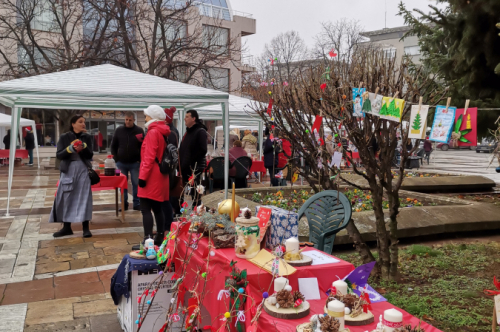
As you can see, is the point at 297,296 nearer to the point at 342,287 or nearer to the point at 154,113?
the point at 342,287

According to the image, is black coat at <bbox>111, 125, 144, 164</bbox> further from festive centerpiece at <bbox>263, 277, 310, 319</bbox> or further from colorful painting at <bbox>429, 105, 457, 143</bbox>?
festive centerpiece at <bbox>263, 277, 310, 319</bbox>

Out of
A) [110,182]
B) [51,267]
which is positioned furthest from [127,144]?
[51,267]

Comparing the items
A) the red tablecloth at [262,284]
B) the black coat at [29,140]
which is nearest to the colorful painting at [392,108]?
the red tablecloth at [262,284]

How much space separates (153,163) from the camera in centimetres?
506

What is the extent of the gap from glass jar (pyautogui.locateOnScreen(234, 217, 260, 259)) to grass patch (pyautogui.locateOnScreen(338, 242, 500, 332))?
176 centimetres

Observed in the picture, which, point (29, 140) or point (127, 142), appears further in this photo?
point (29, 140)

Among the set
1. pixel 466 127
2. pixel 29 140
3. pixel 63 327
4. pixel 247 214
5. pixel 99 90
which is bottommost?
pixel 63 327

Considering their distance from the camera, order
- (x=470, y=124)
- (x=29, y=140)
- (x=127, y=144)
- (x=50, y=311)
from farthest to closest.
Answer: (x=29, y=140)
(x=127, y=144)
(x=50, y=311)
(x=470, y=124)

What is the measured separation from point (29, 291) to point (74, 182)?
2.21m

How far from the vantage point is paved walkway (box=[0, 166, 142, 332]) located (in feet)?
12.2

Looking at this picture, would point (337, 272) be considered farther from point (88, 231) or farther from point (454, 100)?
point (454, 100)

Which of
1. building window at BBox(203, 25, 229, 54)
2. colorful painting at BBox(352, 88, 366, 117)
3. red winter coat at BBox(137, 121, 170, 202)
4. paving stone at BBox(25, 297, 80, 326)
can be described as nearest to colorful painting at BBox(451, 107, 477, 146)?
colorful painting at BBox(352, 88, 366, 117)

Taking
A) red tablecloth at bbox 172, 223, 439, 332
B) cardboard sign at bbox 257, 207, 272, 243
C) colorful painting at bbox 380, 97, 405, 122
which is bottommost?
red tablecloth at bbox 172, 223, 439, 332

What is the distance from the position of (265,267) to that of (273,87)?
192 inches
